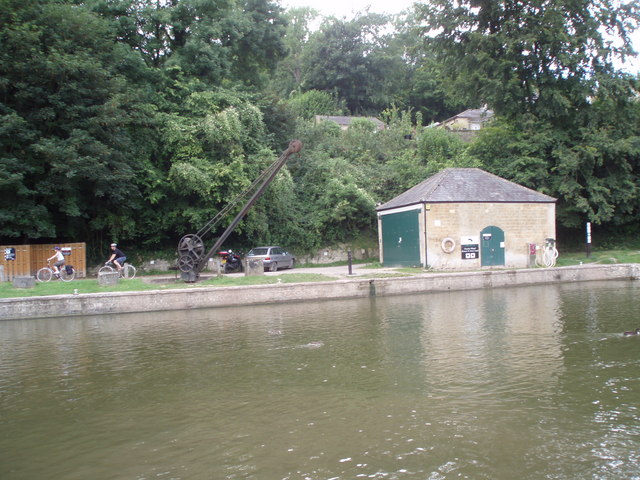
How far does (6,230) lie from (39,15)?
980 cm

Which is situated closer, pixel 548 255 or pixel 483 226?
pixel 483 226

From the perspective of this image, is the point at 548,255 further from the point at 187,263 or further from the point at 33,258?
the point at 33,258

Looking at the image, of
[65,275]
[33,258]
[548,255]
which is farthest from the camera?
[548,255]

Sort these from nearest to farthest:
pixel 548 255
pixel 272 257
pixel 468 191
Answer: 1. pixel 548 255
2. pixel 468 191
3. pixel 272 257

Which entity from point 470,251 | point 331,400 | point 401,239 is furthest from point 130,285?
point 470,251

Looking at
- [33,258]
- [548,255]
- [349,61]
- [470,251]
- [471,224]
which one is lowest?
[548,255]

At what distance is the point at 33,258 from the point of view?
A: 2350 centimetres

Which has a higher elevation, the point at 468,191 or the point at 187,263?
the point at 468,191

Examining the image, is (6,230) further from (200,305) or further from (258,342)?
(258,342)

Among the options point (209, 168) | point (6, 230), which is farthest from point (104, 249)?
point (209, 168)

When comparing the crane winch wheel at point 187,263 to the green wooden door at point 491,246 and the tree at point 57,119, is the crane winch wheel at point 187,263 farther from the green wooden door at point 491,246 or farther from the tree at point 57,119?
the green wooden door at point 491,246

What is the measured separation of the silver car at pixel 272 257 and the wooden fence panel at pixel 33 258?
7.81 metres

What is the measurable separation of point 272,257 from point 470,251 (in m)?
9.73

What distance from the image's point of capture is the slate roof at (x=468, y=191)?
77.4ft
